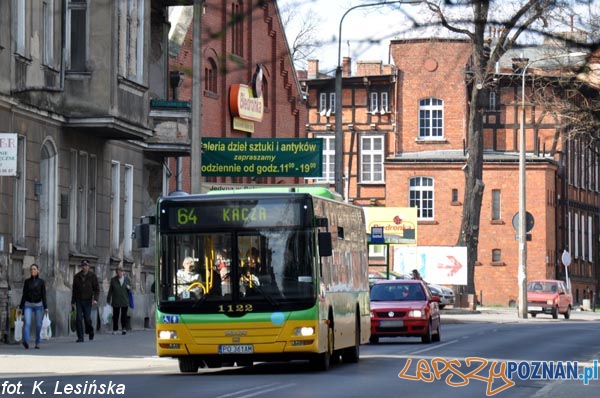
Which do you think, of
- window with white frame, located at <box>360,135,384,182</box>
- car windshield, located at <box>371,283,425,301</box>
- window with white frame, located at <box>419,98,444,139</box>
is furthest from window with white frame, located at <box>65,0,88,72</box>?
window with white frame, located at <box>360,135,384,182</box>

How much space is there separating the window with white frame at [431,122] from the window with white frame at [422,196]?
3787mm

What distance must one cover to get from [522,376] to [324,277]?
130 inches

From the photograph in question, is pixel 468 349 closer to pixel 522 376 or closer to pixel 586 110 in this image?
pixel 522 376

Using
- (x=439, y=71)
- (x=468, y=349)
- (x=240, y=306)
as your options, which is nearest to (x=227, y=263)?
(x=240, y=306)

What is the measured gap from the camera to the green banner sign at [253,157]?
4084 cm

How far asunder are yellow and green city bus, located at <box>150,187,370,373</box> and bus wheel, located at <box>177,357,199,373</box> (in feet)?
0.05

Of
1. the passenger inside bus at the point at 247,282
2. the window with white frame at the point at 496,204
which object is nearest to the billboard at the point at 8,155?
the passenger inside bus at the point at 247,282

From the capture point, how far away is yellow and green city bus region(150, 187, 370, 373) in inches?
854

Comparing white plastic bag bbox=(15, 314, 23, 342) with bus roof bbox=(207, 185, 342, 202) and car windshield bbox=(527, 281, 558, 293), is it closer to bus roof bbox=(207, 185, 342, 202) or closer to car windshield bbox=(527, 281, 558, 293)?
bus roof bbox=(207, 185, 342, 202)

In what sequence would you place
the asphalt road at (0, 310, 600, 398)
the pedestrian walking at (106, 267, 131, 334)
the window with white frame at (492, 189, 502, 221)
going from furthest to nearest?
1. the window with white frame at (492, 189, 502, 221)
2. the pedestrian walking at (106, 267, 131, 334)
3. the asphalt road at (0, 310, 600, 398)

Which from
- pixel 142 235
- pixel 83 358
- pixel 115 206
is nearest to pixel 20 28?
pixel 115 206

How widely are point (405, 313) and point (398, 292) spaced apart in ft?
4.59

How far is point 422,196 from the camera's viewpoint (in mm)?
85750

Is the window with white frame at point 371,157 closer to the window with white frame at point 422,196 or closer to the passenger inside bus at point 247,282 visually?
the window with white frame at point 422,196
